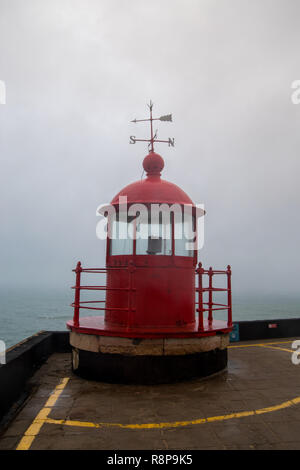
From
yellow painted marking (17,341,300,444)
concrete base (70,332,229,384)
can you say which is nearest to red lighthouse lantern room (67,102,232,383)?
concrete base (70,332,229,384)

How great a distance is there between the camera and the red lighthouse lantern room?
262 inches

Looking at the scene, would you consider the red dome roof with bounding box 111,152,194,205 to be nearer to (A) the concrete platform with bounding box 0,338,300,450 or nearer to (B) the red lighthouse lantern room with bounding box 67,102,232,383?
(B) the red lighthouse lantern room with bounding box 67,102,232,383

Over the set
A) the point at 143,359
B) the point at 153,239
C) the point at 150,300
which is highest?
the point at 153,239

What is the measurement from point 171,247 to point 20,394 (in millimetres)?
4219

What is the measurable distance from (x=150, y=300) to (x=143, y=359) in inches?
51.9

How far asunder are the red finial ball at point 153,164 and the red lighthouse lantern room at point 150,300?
26cm

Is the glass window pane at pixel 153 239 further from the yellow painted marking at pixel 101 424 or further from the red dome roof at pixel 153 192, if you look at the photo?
the yellow painted marking at pixel 101 424

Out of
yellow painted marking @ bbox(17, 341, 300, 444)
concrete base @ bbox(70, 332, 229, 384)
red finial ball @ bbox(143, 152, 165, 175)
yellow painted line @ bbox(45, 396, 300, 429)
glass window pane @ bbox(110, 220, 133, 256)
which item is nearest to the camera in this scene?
yellow painted marking @ bbox(17, 341, 300, 444)

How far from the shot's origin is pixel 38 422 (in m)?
4.70

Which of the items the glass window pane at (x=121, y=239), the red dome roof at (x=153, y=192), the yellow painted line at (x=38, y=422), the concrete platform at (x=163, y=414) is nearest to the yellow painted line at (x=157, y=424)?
the concrete platform at (x=163, y=414)

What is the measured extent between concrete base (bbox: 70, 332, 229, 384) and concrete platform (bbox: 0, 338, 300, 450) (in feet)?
0.65

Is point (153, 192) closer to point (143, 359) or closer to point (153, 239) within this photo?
point (153, 239)

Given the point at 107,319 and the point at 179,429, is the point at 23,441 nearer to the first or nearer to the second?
the point at 179,429

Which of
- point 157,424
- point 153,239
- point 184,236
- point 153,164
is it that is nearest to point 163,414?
point 157,424
